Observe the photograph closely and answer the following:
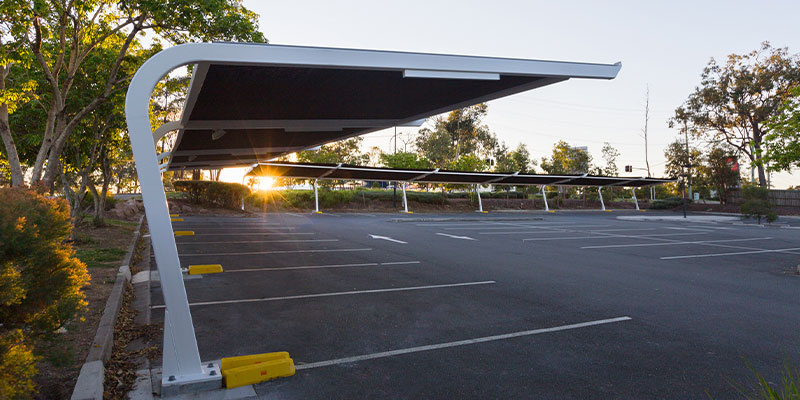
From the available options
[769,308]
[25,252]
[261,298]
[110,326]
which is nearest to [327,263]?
[261,298]

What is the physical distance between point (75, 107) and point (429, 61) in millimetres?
12627

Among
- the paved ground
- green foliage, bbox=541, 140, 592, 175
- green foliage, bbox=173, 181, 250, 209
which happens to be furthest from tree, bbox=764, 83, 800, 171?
green foliage, bbox=541, 140, 592, 175

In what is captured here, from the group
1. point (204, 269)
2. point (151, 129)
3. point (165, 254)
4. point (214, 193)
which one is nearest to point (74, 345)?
point (165, 254)

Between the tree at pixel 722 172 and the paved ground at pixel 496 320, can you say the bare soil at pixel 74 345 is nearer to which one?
the paved ground at pixel 496 320

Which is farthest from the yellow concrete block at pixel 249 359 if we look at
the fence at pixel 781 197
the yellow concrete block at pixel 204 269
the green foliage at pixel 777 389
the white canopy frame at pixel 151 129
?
the fence at pixel 781 197

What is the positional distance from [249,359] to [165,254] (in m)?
1.29

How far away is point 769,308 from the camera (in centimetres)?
698

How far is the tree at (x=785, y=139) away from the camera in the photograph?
9914 millimetres

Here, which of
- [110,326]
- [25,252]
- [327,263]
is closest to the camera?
[25,252]

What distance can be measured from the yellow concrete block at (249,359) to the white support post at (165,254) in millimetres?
92

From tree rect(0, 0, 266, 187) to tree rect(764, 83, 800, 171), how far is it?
44.7 feet

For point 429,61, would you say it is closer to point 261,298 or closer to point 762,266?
point 261,298

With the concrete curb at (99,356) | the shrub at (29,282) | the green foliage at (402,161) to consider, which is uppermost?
the green foliage at (402,161)

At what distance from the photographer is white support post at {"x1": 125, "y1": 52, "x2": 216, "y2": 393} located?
394 centimetres
